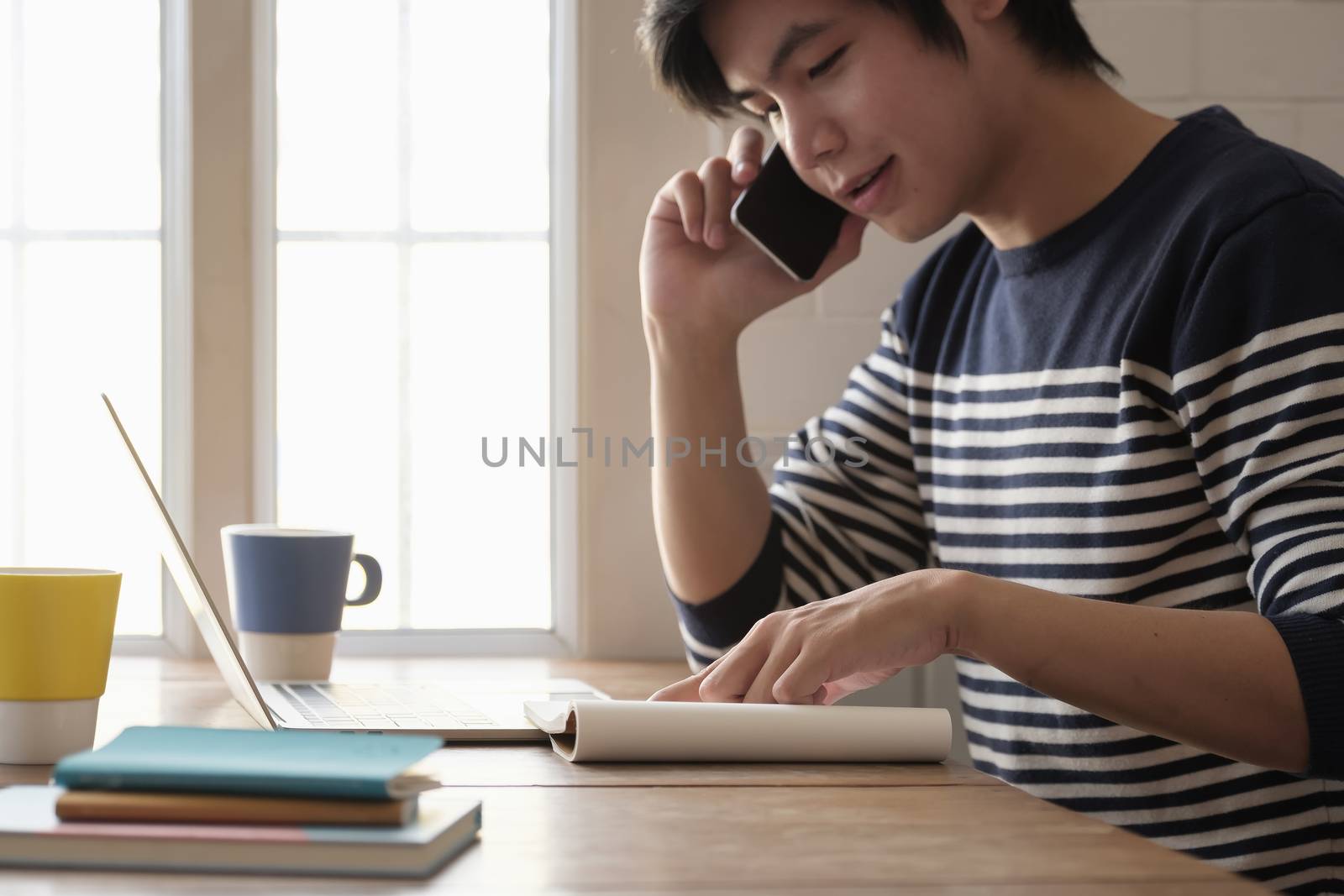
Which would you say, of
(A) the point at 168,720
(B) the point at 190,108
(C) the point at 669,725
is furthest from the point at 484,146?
(C) the point at 669,725

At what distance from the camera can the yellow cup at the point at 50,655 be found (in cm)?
69

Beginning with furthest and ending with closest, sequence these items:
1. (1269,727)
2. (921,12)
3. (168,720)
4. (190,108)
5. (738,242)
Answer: (190,108), (738,242), (921,12), (168,720), (1269,727)

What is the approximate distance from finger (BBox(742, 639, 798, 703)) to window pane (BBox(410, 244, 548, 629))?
0.78 metres

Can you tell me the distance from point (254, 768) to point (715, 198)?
87 centimetres

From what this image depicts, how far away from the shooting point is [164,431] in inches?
58.4

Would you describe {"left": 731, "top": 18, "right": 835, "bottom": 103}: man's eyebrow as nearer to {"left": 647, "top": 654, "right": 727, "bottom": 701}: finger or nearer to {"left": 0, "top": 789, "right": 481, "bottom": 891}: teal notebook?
{"left": 647, "top": 654, "right": 727, "bottom": 701}: finger

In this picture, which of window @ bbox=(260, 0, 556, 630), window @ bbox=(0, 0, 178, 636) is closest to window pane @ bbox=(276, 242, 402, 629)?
window @ bbox=(260, 0, 556, 630)

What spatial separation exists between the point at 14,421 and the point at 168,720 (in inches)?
28.7

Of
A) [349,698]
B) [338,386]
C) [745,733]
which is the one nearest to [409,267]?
[338,386]

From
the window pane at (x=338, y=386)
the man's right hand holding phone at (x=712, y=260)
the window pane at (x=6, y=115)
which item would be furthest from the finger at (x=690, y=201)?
the window pane at (x=6, y=115)

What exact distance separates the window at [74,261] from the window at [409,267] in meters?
0.15

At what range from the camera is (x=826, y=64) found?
41.7 inches

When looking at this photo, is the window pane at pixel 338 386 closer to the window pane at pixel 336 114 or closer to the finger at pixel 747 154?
the window pane at pixel 336 114

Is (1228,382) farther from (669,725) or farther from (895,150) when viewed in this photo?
(669,725)
